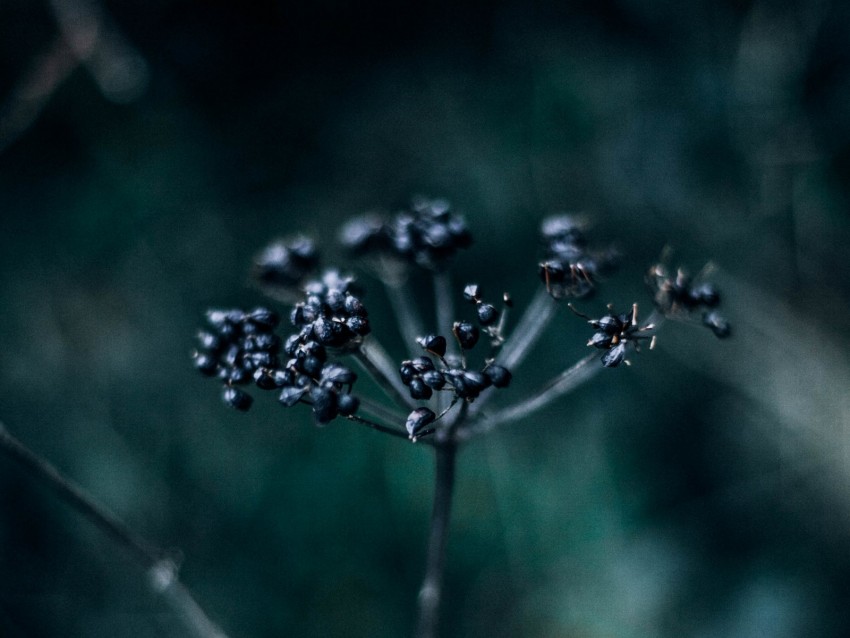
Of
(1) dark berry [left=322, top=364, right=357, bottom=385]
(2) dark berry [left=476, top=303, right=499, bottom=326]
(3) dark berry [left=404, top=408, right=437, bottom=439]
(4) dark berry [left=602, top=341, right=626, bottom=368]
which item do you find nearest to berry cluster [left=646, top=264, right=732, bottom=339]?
(4) dark berry [left=602, top=341, right=626, bottom=368]

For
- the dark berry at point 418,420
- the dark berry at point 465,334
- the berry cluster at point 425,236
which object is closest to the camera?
the dark berry at point 418,420

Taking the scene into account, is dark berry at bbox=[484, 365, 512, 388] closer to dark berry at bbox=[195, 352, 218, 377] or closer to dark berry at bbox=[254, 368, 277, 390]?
dark berry at bbox=[254, 368, 277, 390]

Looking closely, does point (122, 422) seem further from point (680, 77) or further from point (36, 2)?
point (680, 77)

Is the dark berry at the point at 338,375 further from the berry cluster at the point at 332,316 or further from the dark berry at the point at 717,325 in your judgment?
the dark berry at the point at 717,325

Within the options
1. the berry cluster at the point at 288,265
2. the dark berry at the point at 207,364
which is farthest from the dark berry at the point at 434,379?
the berry cluster at the point at 288,265

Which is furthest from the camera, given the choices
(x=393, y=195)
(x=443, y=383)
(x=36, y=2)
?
(x=393, y=195)

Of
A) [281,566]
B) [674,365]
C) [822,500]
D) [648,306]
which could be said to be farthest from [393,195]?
[822,500]
